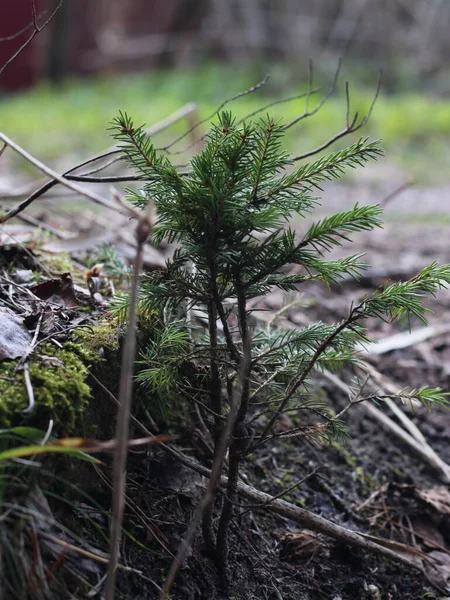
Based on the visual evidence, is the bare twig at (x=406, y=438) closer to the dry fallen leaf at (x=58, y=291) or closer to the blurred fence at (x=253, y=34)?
the dry fallen leaf at (x=58, y=291)

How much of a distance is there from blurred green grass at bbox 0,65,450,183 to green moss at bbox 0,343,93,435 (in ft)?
19.3

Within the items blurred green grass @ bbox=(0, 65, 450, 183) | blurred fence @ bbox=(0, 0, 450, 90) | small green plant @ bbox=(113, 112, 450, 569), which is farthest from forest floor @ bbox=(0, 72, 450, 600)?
blurred fence @ bbox=(0, 0, 450, 90)

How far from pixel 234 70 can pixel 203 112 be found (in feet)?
11.1

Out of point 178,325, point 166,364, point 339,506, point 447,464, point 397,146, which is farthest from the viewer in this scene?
point 397,146

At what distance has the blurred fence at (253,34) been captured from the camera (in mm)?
11789

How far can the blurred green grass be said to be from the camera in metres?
8.01

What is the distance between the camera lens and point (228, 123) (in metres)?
1.46

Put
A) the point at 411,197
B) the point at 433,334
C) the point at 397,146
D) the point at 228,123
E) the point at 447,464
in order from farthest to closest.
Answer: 1. the point at 397,146
2. the point at 411,197
3. the point at 433,334
4. the point at 447,464
5. the point at 228,123

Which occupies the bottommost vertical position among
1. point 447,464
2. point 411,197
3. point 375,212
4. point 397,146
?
point 447,464

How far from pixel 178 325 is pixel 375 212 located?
58 cm

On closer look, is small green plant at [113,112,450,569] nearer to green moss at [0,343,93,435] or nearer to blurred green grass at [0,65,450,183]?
green moss at [0,343,93,435]

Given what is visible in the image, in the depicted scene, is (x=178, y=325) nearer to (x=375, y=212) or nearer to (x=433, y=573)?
(x=375, y=212)

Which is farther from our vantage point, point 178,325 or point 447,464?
point 447,464

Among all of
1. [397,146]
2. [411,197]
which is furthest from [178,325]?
[397,146]
